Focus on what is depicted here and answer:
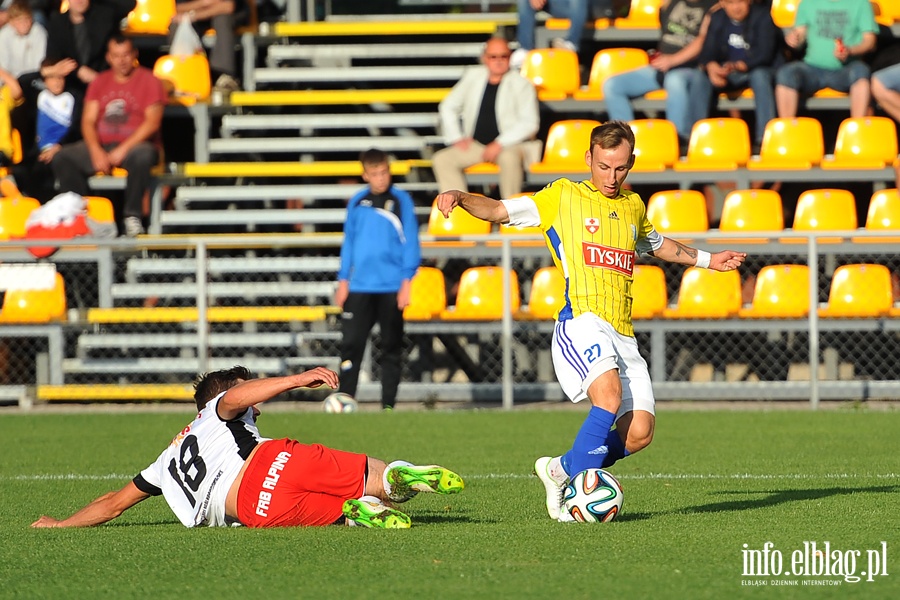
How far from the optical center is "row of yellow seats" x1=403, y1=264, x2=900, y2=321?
43.0 feet

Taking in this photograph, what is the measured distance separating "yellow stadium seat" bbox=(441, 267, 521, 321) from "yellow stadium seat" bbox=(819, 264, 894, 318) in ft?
9.33

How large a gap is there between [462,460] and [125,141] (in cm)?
735

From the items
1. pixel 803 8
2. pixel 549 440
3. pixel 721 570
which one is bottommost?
pixel 549 440

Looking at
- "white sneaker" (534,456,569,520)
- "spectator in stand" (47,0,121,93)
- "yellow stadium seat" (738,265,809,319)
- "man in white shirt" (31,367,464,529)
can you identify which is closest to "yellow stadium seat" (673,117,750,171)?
"yellow stadium seat" (738,265,809,319)

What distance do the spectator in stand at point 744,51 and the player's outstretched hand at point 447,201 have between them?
9.58 meters

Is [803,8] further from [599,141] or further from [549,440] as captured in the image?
[599,141]

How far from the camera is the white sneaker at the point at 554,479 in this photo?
6.49m

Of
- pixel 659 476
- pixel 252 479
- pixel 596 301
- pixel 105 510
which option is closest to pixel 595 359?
pixel 596 301

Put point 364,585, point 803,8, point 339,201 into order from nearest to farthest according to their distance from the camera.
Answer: point 364,585, point 803,8, point 339,201

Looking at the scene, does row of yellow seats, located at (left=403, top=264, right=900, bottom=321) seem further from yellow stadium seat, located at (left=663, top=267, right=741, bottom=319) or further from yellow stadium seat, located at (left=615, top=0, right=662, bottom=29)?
yellow stadium seat, located at (left=615, top=0, right=662, bottom=29)

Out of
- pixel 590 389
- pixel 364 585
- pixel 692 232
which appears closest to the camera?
pixel 364 585

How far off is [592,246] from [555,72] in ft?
32.0

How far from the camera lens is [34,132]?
1675cm

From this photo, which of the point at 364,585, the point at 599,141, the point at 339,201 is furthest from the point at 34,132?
the point at 364,585
